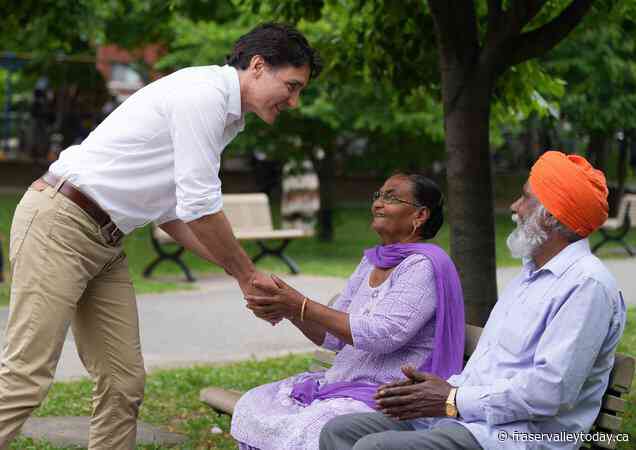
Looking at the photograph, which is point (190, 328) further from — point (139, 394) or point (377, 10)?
point (139, 394)

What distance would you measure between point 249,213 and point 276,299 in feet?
33.9

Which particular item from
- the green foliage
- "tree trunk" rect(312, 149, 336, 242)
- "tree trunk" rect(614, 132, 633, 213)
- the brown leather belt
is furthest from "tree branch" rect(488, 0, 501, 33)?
"tree trunk" rect(614, 132, 633, 213)

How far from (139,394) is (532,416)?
73.7 inches

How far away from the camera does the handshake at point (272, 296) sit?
4.29 m

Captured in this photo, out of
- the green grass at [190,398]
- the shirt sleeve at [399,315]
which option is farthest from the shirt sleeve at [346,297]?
the green grass at [190,398]

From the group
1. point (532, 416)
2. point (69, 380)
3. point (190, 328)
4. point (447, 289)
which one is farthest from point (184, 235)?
point (190, 328)

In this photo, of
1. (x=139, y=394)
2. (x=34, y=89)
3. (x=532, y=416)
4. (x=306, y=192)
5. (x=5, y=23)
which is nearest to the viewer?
(x=532, y=416)

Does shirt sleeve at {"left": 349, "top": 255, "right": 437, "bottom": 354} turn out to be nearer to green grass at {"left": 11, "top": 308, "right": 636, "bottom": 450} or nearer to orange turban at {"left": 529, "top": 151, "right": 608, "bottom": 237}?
orange turban at {"left": 529, "top": 151, "right": 608, "bottom": 237}

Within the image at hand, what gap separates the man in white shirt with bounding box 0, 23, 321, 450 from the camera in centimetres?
427

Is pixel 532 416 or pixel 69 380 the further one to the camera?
pixel 69 380

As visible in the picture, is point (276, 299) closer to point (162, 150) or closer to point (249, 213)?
point (162, 150)

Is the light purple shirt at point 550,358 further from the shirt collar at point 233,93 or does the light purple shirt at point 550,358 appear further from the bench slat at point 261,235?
the bench slat at point 261,235

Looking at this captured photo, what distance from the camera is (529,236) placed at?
3975 mm

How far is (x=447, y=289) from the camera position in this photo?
173 inches
